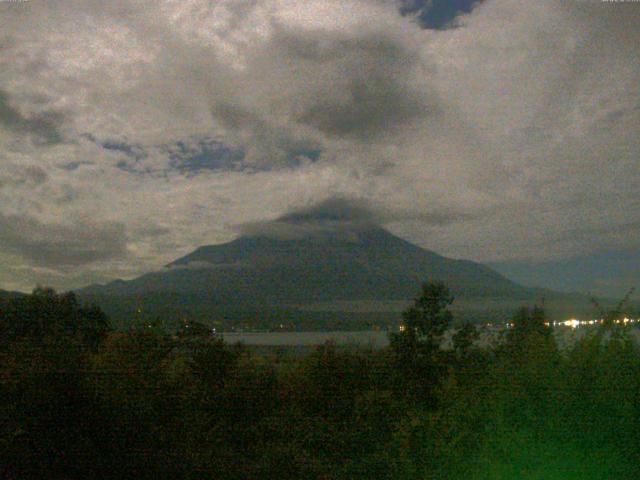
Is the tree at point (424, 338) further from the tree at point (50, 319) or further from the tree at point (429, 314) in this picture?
the tree at point (50, 319)

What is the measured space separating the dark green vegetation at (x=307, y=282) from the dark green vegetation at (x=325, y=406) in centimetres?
640

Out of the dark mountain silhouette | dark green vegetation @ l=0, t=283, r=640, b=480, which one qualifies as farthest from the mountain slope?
dark green vegetation @ l=0, t=283, r=640, b=480

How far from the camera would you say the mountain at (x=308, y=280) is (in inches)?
940

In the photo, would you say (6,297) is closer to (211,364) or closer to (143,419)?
(211,364)

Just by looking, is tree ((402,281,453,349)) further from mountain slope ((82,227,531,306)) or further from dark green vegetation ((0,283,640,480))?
mountain slope ((82,227,531,306))

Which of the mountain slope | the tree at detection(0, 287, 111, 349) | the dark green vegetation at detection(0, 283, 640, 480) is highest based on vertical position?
the mountain slope

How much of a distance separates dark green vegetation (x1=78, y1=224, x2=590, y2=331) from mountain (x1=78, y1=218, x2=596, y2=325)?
2.3 inches

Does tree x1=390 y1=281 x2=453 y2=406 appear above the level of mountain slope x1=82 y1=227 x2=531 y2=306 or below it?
below

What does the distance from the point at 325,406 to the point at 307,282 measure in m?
29.0

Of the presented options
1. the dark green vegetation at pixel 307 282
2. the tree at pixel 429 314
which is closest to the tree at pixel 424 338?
the tree at pixel 429 314

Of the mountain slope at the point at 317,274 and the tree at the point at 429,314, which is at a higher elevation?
the mountain slope at the point at 317,274

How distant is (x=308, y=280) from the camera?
38438 mm

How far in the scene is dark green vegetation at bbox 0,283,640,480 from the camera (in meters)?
4.91

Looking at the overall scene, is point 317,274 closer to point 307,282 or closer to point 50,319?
point 307,282
